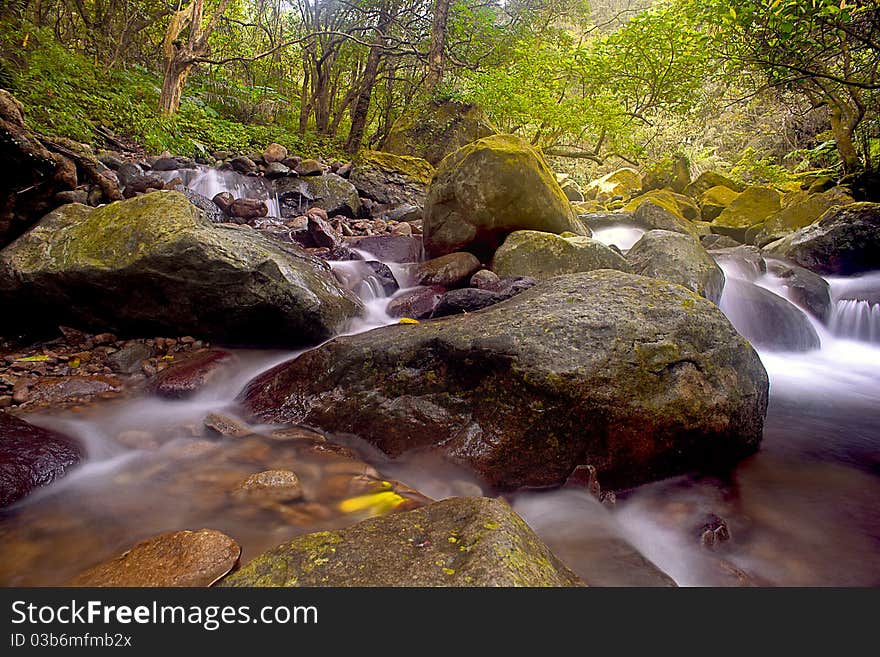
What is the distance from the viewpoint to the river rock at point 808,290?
22.9ft

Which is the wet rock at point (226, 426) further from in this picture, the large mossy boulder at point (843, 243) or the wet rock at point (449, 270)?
the large mossy boulder at point (843, 243)

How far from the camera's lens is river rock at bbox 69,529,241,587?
1590 mm

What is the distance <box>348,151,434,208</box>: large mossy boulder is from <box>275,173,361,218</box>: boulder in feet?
3.23

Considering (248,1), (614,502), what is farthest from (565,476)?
(248,1)

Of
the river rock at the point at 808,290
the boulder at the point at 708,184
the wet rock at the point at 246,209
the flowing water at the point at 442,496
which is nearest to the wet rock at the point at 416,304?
the flowing water at the point at 442,496

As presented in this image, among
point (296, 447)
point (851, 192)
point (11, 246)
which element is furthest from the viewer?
point (851, 192)

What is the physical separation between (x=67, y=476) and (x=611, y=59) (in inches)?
531

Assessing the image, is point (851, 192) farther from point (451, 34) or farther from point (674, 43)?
point (451, 34)

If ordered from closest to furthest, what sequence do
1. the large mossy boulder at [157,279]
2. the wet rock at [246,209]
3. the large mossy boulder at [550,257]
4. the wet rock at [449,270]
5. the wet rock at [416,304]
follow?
the large mossy boulder at [157,279] → the wet rock at [416,304] → the large mossy boulder at [550,257] → the wet rock at [449,270] → the wet rock at [246,209]

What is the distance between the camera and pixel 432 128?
46.3 feet

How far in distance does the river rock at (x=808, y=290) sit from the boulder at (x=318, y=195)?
8.31 metres
